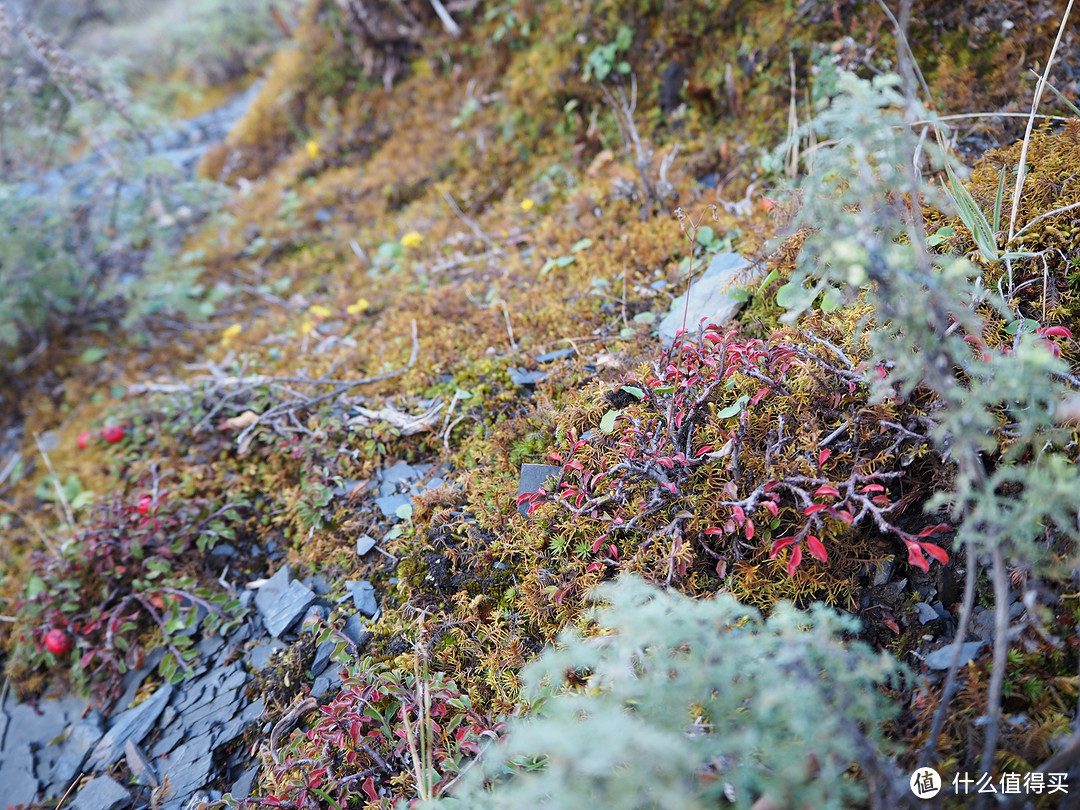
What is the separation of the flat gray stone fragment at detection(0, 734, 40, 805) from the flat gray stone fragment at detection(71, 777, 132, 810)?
39 centimetres

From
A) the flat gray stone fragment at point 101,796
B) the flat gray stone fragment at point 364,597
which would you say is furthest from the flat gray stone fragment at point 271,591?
the flat gray stone fragment at point 101,796

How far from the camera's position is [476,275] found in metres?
4.47

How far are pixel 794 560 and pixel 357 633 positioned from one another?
6.19ft

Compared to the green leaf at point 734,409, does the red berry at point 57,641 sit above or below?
above

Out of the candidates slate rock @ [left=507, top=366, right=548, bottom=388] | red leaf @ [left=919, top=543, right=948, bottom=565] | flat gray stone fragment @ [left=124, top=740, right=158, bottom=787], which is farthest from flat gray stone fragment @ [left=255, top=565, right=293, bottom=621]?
red leaf @ [left=919, top=543, right=948, bottom=565]

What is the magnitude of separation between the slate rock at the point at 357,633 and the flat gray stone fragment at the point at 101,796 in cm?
118

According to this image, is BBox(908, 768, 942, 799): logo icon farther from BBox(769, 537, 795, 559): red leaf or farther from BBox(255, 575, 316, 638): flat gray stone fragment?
BBox(255, 575, 316, 638): flat gray stone fragment

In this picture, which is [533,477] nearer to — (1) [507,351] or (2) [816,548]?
(1) [507,351]

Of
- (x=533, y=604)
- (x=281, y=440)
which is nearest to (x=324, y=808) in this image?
(x=533, y=604)

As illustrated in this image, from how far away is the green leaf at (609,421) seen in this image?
266cm

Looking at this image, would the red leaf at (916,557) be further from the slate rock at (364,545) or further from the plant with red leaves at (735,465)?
the slate rock at (364,545)

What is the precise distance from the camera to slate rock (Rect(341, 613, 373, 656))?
268cm

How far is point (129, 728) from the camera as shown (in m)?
2.95

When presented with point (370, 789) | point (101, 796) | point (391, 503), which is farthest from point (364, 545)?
point (101, 796)
